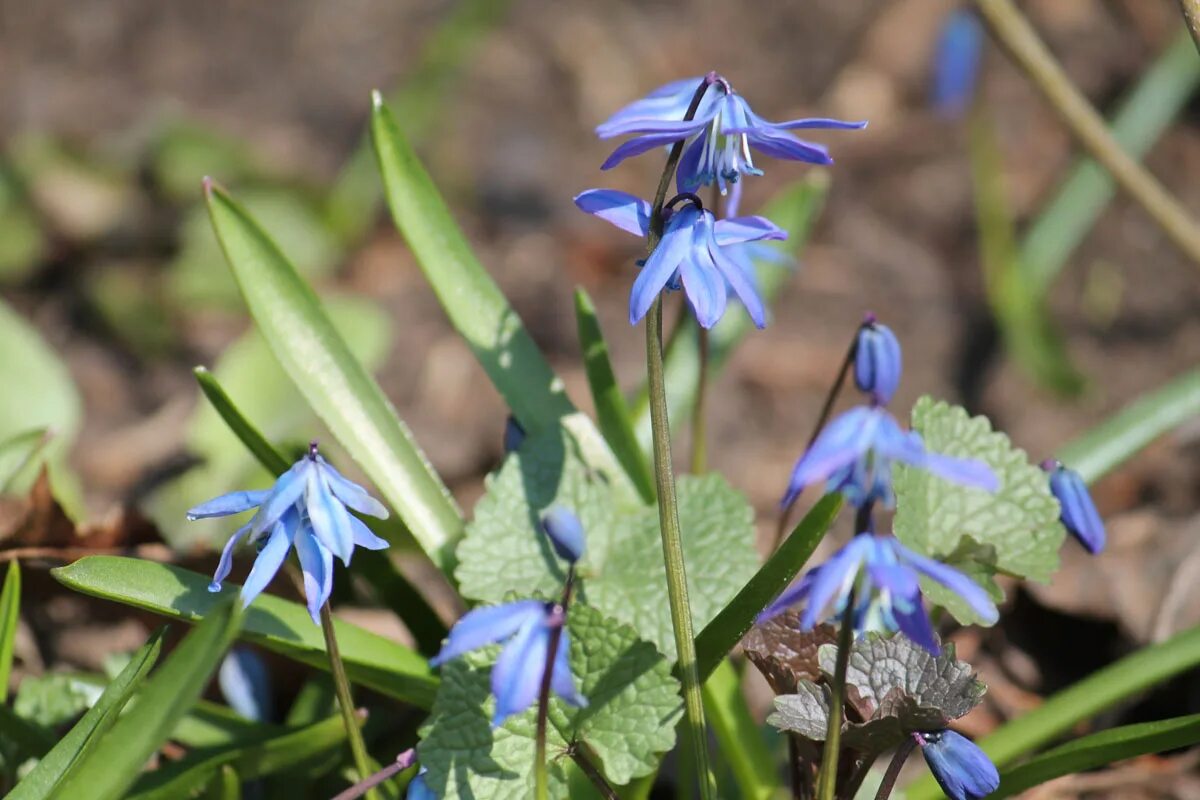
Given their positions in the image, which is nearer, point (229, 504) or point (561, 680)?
point (561, 680)

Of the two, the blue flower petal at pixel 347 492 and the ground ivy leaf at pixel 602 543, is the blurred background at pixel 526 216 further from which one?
the blue flower petal at pixel 347 492

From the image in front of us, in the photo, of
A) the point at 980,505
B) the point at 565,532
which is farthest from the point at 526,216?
the point at 565,532

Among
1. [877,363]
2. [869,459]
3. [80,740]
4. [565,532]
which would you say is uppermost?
[877,363]

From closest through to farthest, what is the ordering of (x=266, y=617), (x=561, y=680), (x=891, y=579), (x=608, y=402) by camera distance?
(x=891, y=579) → (x=561, y=680) → (x=266, y=617) → (x=608, y=402)

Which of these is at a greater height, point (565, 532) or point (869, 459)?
point (869, 459)

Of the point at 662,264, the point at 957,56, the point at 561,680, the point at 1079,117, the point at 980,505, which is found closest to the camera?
the point at 561,680

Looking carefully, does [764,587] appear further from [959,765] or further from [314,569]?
[314,569]

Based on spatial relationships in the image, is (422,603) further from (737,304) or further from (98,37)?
(98,37)
